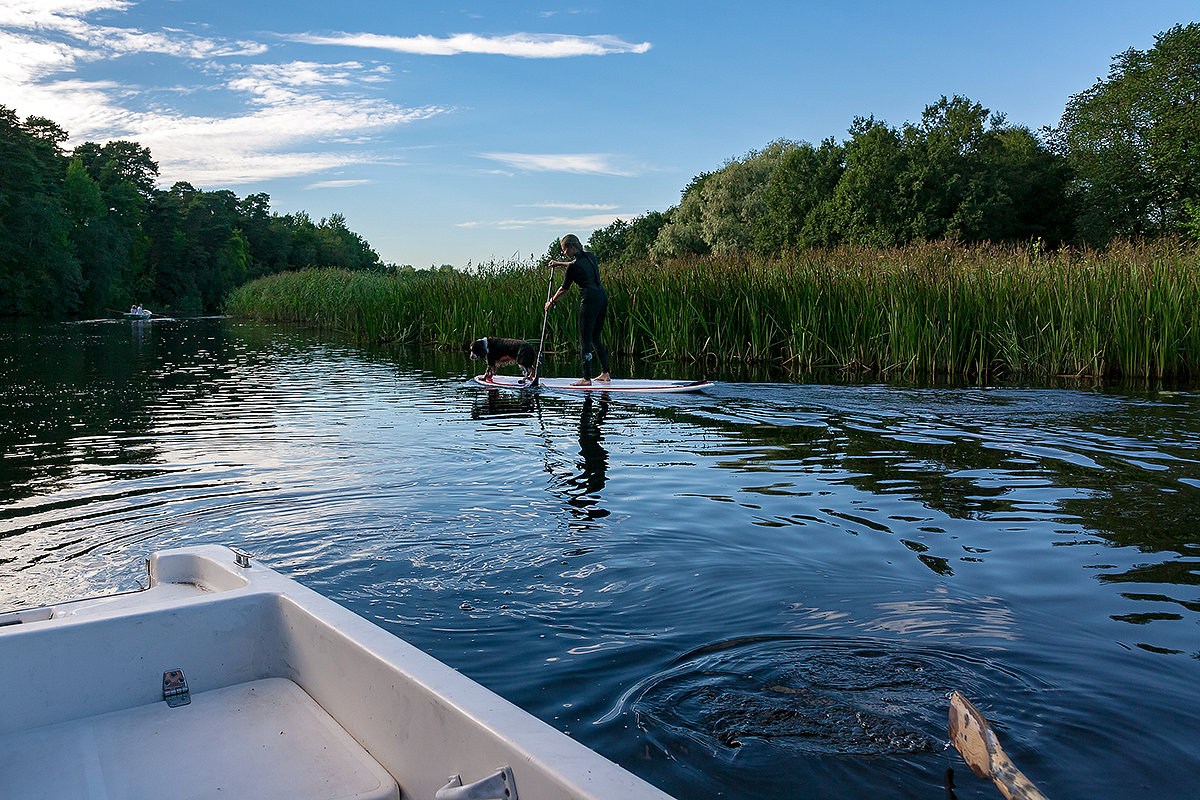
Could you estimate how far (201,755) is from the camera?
7.52 feet

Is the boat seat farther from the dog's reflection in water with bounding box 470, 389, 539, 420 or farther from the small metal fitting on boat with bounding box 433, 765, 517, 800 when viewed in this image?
the dog's reflection in water with bounding box 470, 389, 539, 420

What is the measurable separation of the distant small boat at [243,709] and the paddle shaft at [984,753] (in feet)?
2.69

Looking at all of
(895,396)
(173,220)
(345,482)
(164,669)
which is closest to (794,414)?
(895,396)

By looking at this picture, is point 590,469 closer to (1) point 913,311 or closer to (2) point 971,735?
(2) point 971,735

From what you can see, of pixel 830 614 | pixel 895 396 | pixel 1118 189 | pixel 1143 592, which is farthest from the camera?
pixel 1118 189

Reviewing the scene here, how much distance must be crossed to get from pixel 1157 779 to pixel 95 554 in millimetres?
5001

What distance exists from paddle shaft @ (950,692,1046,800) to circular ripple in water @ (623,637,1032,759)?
0.84m

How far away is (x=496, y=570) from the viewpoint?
4.61 m

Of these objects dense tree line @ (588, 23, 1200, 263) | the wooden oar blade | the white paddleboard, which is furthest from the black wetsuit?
dense tree line @ (588, 23, 1200, 263)

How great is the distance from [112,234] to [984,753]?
71.9 metres

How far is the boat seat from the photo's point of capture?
2121 millimetres

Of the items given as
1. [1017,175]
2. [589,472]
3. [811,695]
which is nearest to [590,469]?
[589,472]

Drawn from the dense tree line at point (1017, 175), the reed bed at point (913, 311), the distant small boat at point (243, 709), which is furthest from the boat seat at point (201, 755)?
the dense tree line at point (1017, 175)

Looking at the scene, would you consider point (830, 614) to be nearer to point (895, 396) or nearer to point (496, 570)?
point (496, 570)
